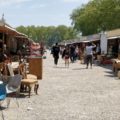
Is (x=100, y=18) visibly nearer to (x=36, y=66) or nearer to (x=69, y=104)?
(x=36, y=66)

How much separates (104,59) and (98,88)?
60.0ft

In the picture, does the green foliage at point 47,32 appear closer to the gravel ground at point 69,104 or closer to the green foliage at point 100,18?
the green foliage at point 100,18

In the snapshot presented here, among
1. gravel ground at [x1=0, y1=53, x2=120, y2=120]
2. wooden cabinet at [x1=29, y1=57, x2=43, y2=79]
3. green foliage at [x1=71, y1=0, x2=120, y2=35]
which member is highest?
green foliage at [x1=71, y1=0, x2=120, y2=35]

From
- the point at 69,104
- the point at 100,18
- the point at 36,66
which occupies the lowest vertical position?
the point at 69,104

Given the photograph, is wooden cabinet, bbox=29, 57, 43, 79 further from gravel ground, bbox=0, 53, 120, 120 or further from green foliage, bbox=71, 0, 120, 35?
green foliage, bbox=71, 0, 120, 35

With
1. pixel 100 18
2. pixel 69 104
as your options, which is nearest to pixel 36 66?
pixel 69 104

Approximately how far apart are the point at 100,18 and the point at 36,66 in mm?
60847

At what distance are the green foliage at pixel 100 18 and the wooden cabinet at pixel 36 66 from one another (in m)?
47.6

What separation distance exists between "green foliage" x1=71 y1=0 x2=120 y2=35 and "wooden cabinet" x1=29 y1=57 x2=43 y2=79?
47.6 meters

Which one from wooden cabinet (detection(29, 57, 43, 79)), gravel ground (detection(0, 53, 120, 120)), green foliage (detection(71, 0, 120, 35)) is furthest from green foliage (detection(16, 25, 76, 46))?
gravel ground (detection(0, 53, 120, 120))

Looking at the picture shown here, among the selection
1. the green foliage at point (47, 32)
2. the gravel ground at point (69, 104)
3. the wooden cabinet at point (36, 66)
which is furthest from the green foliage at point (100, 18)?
the green foliage at point (47, 32)

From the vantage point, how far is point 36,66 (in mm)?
20469

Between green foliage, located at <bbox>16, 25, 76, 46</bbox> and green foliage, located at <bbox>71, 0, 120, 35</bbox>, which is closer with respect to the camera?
green foliage, located at <bbox>71, 0, 120, 35</bbox>

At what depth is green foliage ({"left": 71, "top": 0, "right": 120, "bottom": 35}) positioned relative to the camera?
231 ft
